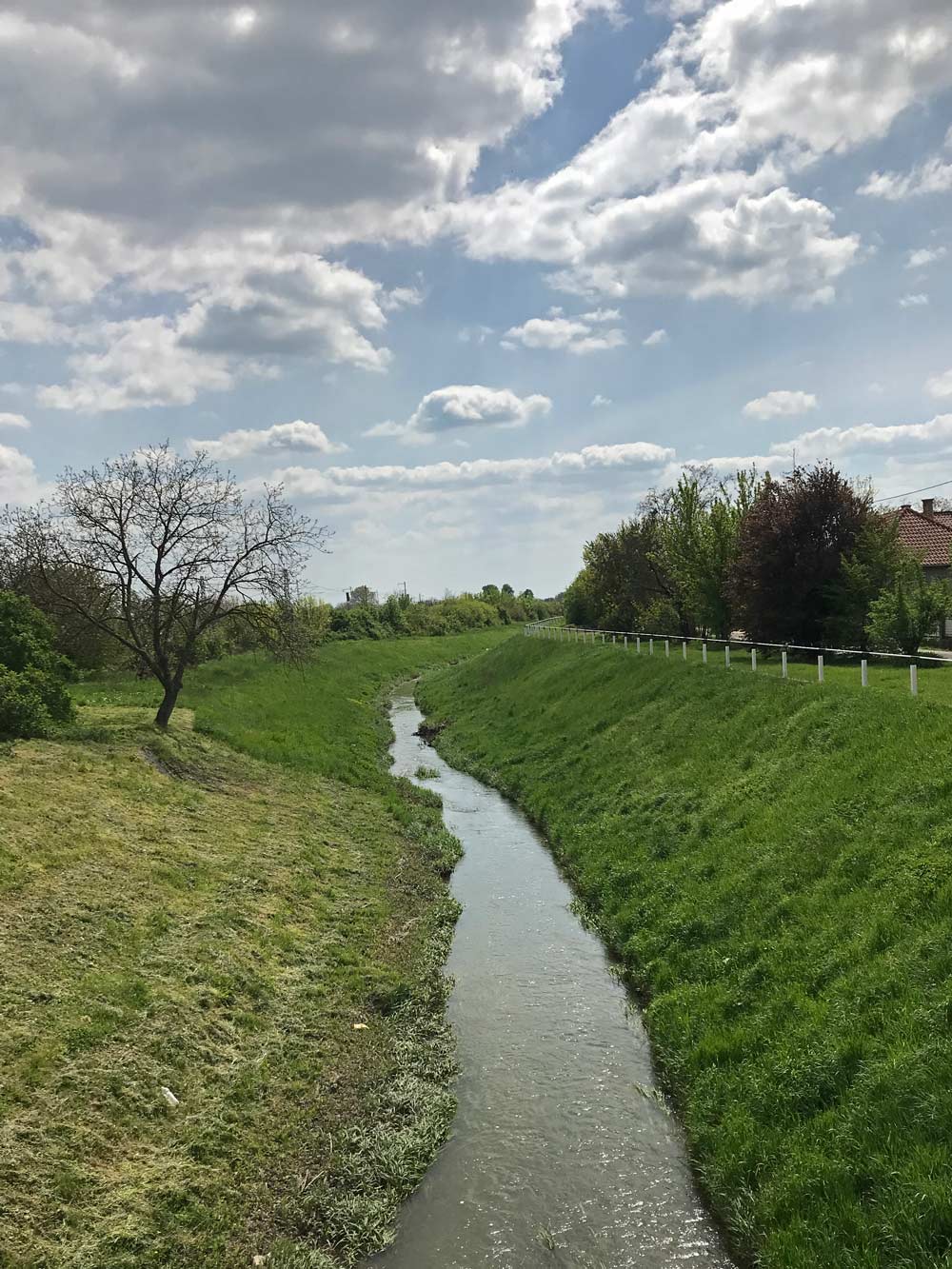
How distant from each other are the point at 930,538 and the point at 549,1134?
48.0 m

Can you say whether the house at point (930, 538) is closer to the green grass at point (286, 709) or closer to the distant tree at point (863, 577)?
the distant tree at point (863, 577)

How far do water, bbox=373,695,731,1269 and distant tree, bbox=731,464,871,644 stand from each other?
19380 millimetres

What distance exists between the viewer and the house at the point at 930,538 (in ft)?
149

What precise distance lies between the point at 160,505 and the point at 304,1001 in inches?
629

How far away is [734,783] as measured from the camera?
56.2 feet

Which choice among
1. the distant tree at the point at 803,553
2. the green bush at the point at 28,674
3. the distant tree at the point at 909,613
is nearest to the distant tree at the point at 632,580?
the distant tree at the point at 803,553

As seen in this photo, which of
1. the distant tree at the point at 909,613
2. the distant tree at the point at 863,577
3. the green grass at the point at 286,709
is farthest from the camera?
the distant tree at the point at 863,577

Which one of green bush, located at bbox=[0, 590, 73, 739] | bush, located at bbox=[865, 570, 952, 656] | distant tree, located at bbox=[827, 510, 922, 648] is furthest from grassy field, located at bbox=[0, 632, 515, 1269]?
distant tree, located at bbox=[827, 510, 922, 648]

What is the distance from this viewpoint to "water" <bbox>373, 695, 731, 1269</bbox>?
785cm

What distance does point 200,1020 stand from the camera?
1020cm

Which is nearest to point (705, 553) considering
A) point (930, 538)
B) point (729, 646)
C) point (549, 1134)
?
point (729, 646)

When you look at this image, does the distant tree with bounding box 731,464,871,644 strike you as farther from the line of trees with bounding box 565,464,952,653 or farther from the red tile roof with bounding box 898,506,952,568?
the red tile roof with bounding box 898,506,952,568

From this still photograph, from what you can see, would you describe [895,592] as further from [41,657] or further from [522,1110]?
[41,657]

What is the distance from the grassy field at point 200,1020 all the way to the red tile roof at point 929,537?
38036 mm
